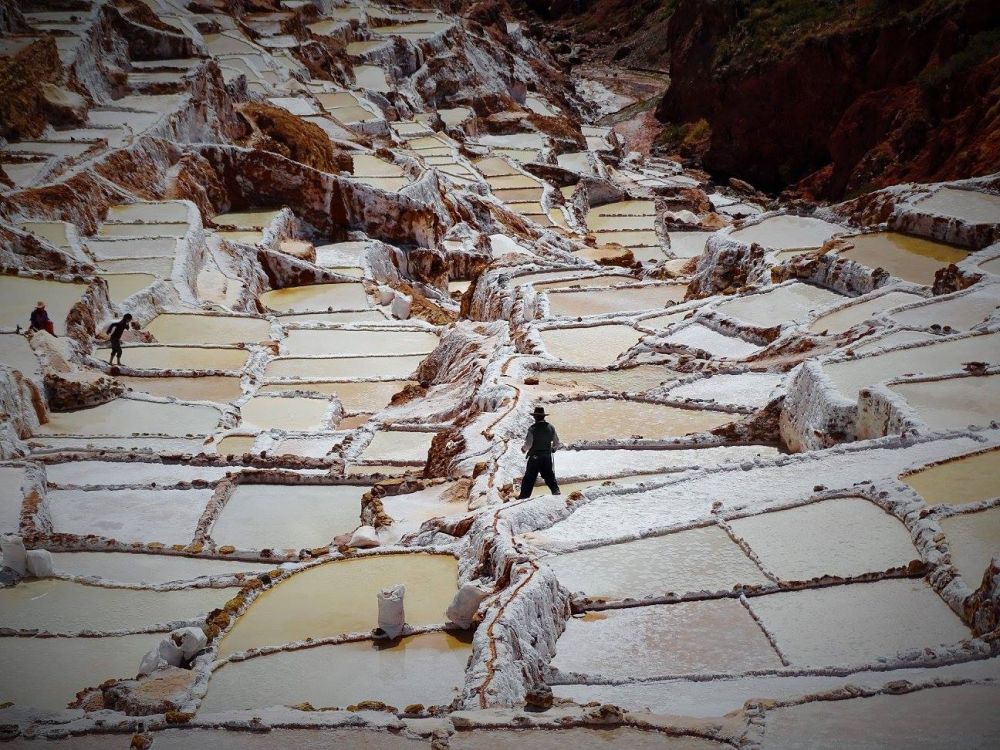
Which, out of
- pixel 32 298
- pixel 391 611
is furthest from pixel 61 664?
pixel 32 298

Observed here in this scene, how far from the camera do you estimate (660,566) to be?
706 centimetres

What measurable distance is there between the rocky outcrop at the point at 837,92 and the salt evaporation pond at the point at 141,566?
19.3 m

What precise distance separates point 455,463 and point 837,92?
28.0 m

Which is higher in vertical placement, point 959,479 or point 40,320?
point 959,479

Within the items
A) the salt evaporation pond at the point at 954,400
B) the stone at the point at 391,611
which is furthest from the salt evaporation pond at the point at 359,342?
the stone at the point at 391,611

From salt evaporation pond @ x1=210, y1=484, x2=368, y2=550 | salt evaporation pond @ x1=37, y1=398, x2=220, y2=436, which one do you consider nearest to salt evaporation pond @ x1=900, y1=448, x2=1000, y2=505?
salt evaporation pond @ x1=210, y1=484, x2=368, y2=550

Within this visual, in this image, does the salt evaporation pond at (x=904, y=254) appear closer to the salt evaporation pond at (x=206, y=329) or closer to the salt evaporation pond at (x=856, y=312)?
the salt evaporation pond at (x=856, y=312)

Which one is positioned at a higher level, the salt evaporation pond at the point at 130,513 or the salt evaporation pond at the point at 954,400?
the salt evaporation pond at the point at 954,400

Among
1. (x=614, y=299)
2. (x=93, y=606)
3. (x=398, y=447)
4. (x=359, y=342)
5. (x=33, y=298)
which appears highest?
(x=614, y=299)

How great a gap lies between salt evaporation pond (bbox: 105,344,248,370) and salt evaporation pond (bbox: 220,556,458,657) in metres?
9.27

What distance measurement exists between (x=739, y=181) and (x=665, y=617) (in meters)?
31.9

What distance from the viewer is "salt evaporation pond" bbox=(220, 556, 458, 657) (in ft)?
23.1

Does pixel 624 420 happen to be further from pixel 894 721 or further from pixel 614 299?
pixel 614 299

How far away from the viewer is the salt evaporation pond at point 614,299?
53.1 ft
